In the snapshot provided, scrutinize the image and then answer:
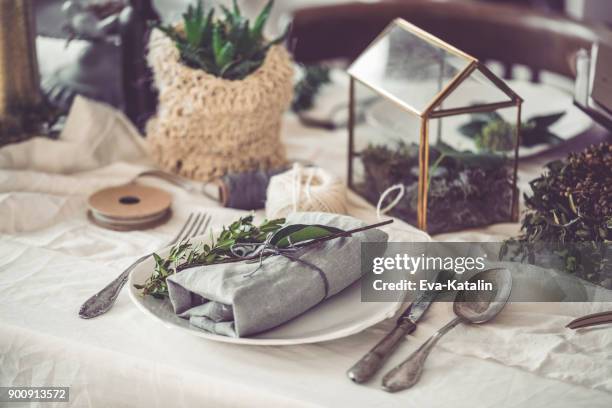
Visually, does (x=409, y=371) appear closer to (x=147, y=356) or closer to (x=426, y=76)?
(x=147, y=356)

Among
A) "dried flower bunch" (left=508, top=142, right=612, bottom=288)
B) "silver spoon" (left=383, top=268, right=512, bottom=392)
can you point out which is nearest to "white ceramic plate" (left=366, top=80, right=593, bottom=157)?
"dried flower bunch" (left=508, top=142, right=612, bottom=288)

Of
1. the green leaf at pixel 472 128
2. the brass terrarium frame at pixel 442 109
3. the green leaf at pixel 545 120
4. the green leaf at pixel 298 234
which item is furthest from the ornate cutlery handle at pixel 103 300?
the green leaf at pixel 545 120

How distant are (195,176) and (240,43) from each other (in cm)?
25

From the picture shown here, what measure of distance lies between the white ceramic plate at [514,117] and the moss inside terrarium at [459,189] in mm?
79

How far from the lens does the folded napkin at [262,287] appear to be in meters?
0.82

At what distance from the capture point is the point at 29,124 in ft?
4.44

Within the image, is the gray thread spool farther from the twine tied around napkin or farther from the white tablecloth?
the twine tied around napkin

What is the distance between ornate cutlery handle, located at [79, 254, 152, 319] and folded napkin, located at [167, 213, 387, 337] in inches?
4.7

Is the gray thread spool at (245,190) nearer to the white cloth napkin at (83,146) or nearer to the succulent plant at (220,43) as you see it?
the succulent plant at (220,43)

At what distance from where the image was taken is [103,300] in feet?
3.09

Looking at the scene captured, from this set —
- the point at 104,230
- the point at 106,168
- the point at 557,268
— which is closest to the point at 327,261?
the point at 557,268

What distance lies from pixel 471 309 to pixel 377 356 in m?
0.16

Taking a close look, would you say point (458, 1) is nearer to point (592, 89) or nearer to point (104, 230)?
point (592, 89)

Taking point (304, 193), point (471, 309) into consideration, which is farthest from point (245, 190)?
point (471, 309)
